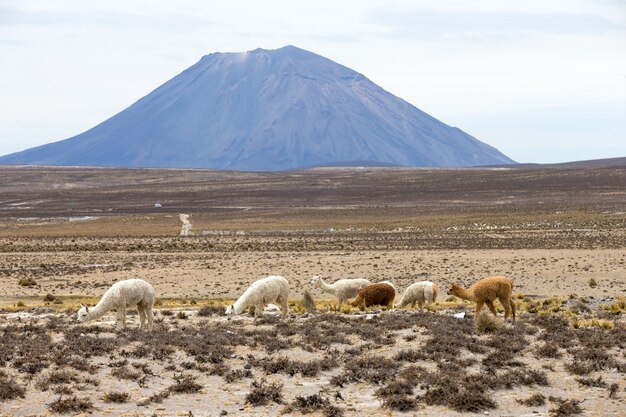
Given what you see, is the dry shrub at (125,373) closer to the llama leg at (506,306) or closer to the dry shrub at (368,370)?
the dry shrub at (368,370)

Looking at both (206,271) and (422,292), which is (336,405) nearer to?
Result: (422,292)

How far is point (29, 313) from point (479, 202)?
7629cm

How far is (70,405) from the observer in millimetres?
11688

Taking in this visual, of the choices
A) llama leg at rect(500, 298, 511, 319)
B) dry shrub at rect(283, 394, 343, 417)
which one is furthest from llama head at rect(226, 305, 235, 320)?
dry shrub at rect(283, 394, 343, 417)

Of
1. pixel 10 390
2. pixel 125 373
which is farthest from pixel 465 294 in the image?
pixel 10 390

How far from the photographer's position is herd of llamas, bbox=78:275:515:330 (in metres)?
17.8

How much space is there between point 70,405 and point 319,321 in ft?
25.6

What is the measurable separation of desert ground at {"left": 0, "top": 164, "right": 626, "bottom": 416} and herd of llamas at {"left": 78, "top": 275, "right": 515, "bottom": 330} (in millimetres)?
459

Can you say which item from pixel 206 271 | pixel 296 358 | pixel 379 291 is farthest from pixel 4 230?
pixel 296 358

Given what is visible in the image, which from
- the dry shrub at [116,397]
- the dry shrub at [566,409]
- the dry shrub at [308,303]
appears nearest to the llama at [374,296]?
the dry shrub at [308,303]

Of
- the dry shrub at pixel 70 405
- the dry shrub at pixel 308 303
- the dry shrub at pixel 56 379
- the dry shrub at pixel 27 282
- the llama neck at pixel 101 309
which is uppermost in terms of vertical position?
the llama neck at pixel 101 309

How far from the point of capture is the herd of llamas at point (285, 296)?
17750 mm

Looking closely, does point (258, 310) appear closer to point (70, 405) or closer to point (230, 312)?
point (230, 312)

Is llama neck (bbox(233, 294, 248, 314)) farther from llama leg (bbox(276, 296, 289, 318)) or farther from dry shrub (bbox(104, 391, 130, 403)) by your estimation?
dry shrub (bbox(104, 391, 130, 403))
